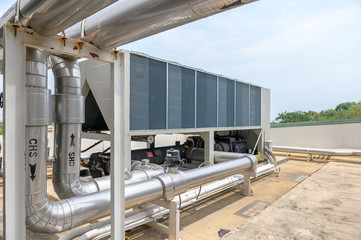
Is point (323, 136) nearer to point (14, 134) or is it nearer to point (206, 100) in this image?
point (206, 100)

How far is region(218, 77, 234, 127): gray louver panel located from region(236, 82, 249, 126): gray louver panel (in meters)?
0.35

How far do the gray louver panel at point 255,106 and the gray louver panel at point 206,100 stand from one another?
2.14 meters

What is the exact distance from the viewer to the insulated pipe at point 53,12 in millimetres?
1416

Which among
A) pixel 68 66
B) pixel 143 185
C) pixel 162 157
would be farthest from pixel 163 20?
pixel 162 157

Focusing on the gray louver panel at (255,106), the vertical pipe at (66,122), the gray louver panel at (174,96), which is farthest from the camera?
the gray louver panel at (255,106)

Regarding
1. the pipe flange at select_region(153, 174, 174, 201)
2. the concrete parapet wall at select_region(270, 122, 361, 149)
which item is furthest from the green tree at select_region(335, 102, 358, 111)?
the pipe flange at select_region(153, 174, 174, 201)

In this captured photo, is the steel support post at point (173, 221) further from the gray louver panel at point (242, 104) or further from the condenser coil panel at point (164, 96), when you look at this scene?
the gray louver panel at point (242, 104)

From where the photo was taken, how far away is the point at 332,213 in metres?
3.49

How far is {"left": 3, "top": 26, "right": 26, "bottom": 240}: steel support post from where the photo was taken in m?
1.55

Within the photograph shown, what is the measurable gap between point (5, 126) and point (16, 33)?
0.64 meters

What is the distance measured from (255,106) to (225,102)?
1921 mm

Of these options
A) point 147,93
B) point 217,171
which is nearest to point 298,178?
point 217,171

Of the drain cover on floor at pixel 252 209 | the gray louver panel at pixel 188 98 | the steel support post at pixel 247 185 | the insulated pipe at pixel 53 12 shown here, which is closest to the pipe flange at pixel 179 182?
the drain cover on floor at pixel 252 209

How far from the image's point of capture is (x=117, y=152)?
7.01 ft
